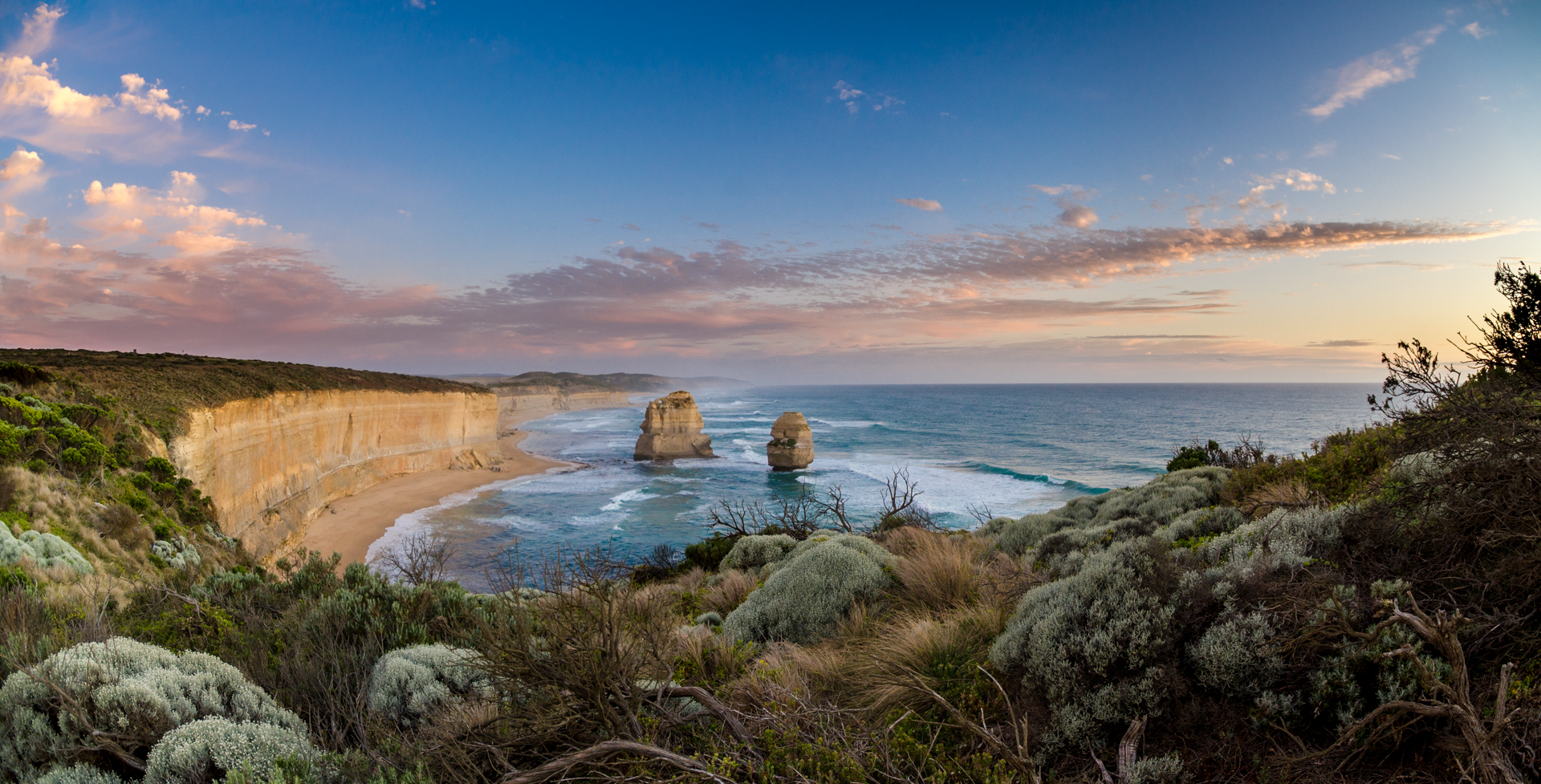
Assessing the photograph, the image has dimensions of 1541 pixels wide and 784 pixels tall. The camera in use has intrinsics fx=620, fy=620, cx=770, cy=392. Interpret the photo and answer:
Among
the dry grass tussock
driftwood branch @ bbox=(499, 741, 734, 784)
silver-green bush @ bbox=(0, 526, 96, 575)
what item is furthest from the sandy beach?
driftwood branch @ bbox=(499, 741, 734, 784)

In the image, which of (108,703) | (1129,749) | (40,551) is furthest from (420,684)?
(40,551)

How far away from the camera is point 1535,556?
122 inches

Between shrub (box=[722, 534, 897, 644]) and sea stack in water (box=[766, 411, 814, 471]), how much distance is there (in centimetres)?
3510

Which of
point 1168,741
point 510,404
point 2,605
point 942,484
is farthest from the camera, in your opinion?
point 510,404

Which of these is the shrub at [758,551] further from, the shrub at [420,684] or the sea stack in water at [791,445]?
the sea stack in water at [791,445]

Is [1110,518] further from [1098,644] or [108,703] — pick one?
[108,703]

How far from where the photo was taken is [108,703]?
3.25 m

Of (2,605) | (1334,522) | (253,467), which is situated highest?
A: (1334,522)

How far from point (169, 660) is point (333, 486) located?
1211 inches

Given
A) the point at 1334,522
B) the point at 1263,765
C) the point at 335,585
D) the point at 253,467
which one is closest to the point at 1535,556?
the point at 1334,522

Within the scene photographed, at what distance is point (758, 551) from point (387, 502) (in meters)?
25.8

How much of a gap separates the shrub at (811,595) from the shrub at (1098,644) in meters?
2.46

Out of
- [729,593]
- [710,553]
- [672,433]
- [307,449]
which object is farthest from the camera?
[672,433]

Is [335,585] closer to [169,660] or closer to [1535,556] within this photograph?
[169,660]
